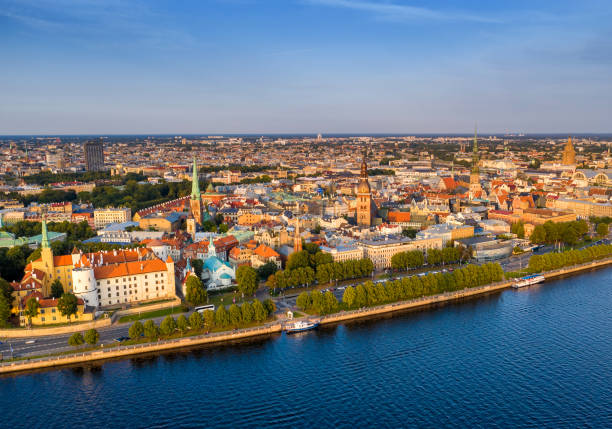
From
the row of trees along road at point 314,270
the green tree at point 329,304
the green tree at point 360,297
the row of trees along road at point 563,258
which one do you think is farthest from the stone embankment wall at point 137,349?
the row of trees along road at point 563,258

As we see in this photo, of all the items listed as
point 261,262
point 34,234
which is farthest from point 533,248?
point 34,234

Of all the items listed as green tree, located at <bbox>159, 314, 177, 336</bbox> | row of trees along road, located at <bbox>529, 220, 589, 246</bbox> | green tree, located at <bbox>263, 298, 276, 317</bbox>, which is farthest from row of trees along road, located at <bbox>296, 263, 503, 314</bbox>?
row of trees along road, located at <bbox>529, 220, 589, 246</bbox>

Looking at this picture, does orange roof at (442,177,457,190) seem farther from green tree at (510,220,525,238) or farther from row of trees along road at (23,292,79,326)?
row of trees along road at (23,292,79,326)

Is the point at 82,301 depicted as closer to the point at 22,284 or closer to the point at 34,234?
the point at 22,284

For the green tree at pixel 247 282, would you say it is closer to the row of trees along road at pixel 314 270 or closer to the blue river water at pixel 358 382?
the row of trees along road at pixel 314 270

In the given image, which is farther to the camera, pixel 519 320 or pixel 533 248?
pixel 533 248

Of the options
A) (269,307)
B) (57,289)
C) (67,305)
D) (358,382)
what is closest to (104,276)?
(57,289)
